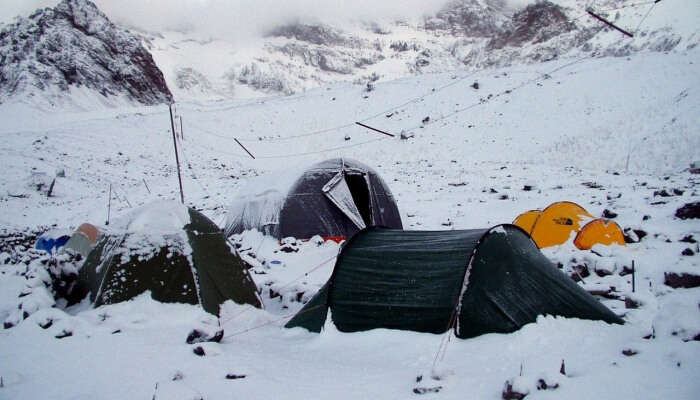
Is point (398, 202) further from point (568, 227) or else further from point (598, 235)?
point (598, 235)

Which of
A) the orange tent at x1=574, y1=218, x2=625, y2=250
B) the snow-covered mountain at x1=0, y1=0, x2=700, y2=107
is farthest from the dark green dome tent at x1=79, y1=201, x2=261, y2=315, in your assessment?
the snow-covered mountain at x1=0, y1=0, x2=700, y2=107

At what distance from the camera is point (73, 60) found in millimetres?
43781

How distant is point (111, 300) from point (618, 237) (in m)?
8.64

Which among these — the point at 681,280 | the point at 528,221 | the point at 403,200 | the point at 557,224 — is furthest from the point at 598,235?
the point at 403,200

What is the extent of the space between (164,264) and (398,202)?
1094 cm

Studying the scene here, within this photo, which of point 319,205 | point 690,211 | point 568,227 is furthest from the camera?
point 319,205

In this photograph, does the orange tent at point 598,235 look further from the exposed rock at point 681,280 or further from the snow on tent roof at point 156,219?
the snow on tent roof at point 156,219

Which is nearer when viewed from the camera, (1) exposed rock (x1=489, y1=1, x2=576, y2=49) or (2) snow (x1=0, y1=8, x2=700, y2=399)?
(2) snow (x1=0, y1=8, x2=700, y2=399)

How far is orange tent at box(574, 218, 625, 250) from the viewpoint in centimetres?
859

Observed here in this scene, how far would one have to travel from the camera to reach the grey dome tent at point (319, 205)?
35.7ft

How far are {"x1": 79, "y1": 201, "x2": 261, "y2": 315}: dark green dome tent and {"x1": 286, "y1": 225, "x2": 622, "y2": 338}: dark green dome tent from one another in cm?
121

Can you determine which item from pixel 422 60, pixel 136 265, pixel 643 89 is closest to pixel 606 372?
pixel 136 265

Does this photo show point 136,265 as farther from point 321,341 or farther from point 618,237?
point 618,237

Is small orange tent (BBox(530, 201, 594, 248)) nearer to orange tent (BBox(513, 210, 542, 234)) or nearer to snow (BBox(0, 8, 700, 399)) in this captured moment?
orange tent (BBox(513, 210, 542, 234))
